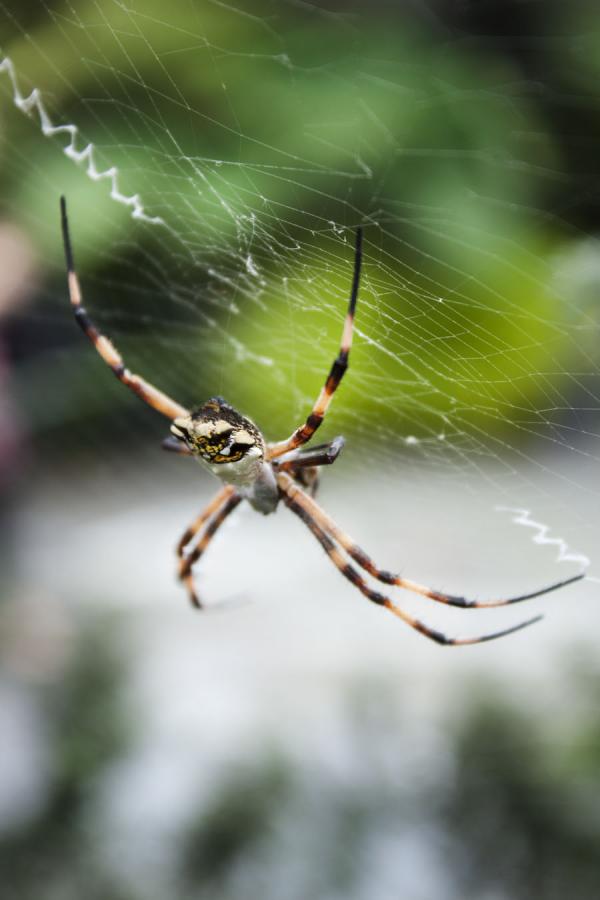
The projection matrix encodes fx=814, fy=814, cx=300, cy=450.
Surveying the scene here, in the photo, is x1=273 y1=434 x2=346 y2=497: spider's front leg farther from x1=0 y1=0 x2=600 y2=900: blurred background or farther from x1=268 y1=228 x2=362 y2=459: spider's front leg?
x1=0 y1=0 x2=600 y2=900: blurred background

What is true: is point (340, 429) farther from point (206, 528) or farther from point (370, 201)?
point (370, 201)

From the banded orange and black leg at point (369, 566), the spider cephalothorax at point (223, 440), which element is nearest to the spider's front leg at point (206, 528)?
the banded orange and black leg at point (369, 566)

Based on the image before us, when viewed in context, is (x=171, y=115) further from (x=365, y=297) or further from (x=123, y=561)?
(x=123, y=561)

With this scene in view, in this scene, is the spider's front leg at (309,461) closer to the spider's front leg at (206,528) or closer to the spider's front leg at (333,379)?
the spider's front leg at (333,379)

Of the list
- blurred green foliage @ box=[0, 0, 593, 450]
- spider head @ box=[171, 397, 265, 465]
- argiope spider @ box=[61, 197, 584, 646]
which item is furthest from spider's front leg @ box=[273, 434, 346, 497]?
blurred green foliage @ box=[0, 0, 593, 450]

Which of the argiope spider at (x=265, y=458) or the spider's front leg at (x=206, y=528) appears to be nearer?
the argiope spider at (x=265, y=458)

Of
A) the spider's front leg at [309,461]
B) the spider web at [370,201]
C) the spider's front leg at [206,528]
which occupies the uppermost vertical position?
the spider web at [370,201]

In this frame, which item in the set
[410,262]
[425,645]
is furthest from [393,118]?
[425,645]
